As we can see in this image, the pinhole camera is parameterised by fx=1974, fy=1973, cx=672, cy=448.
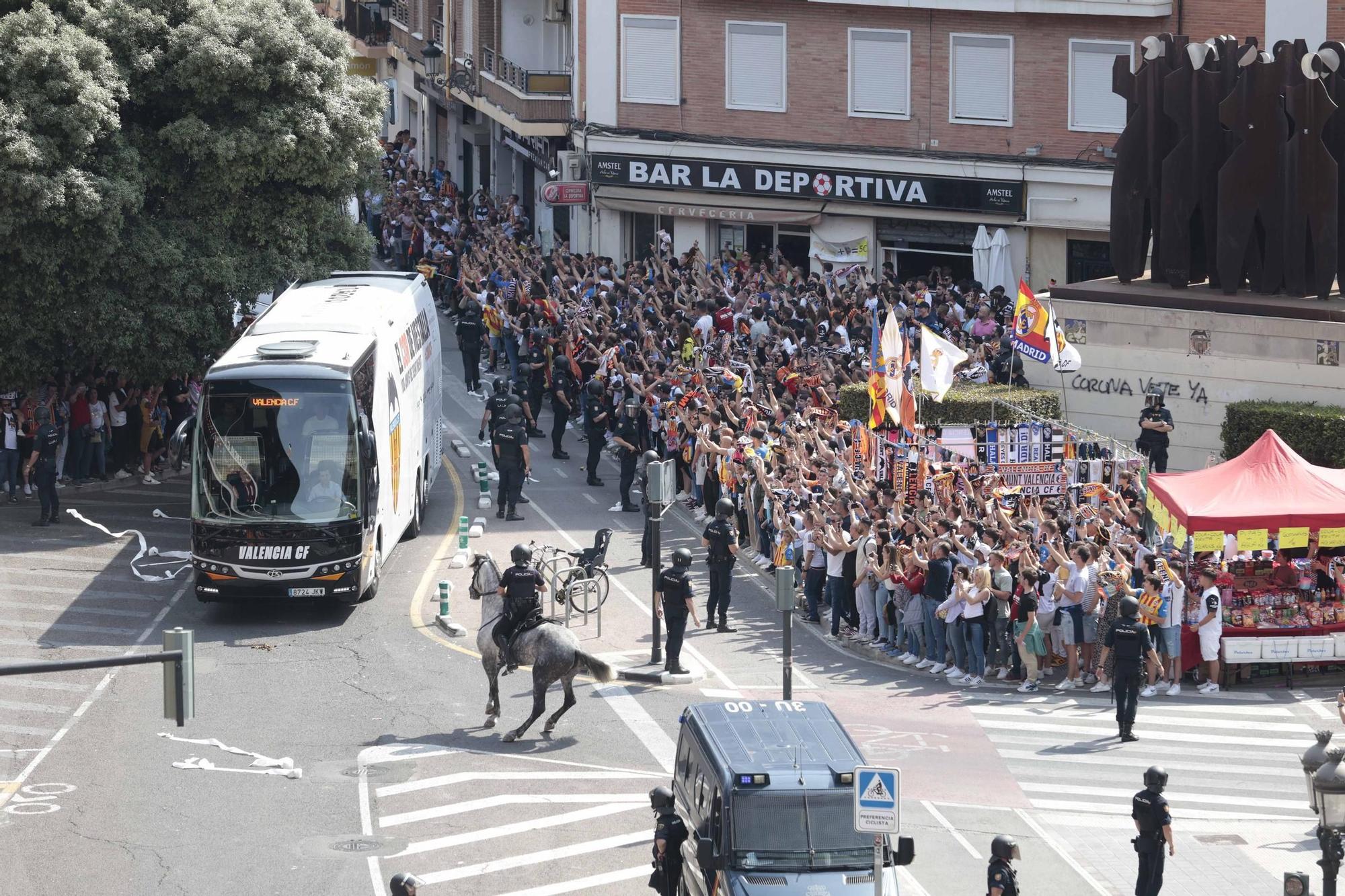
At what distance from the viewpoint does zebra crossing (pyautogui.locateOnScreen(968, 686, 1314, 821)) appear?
762 inches

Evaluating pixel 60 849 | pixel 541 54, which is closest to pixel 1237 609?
pixel 60 849

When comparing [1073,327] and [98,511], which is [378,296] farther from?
[1073,327]

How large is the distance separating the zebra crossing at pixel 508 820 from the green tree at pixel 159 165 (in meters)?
13.2

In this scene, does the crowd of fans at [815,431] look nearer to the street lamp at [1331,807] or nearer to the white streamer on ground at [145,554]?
the white streamer on ground at [145,554]

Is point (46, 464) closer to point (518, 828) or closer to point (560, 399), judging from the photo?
point (560, 399)

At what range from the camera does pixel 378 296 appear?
29906 mm

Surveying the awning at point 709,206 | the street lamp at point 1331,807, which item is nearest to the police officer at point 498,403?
the awning at point 709,206

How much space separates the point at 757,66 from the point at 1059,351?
1789 cm

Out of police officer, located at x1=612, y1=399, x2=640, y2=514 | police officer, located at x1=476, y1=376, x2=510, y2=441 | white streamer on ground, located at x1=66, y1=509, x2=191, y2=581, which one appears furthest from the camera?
police officer, located at x1=476, y1=376, x2=510, y2=441

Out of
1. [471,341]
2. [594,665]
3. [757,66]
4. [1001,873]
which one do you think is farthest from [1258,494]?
[757,66]

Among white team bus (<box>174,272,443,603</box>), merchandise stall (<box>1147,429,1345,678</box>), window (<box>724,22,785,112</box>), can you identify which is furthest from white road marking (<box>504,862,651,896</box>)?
window (<box>724,22,785,112</box>)

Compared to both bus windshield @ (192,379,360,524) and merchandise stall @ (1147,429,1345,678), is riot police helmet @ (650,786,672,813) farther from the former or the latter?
bus windshield @ (192,379,360,524)

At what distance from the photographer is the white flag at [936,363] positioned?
2873cm

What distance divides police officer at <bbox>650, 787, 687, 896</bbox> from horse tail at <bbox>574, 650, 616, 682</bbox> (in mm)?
5235
